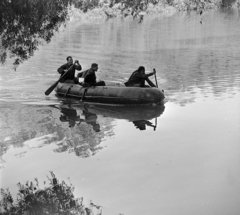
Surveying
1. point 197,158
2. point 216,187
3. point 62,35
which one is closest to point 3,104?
point 197,158

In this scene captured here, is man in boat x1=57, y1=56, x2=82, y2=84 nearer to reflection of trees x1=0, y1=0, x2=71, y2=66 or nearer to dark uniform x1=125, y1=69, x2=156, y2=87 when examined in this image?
dark uniform x1=125, y1=69, x2=156, y2=87

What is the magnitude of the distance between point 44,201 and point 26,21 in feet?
21.5

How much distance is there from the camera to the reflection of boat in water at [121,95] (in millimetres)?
20172

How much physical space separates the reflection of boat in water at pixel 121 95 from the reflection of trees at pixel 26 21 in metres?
3.95

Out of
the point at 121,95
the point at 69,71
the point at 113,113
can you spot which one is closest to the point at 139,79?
the point at 121,95

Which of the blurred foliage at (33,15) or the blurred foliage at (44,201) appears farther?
the blurred foliage at (33,15)

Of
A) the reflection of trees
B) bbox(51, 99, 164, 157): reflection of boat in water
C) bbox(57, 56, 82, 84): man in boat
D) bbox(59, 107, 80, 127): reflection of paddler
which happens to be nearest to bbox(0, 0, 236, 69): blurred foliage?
the reflection of trees

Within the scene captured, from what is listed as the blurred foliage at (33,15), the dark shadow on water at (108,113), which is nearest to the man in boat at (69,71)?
the dark shadow on water at (108,113)

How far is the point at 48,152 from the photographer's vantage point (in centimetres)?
1466

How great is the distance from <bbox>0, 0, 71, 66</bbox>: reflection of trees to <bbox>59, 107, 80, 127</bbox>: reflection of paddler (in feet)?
9.47

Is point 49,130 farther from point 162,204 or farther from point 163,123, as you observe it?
point 162,204

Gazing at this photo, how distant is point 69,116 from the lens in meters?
20.0

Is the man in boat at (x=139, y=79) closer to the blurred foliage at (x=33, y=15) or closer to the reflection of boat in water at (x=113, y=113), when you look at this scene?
the reflection of boat in water at (x=113, y=113)

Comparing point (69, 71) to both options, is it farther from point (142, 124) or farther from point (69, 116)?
point (142, 124)
